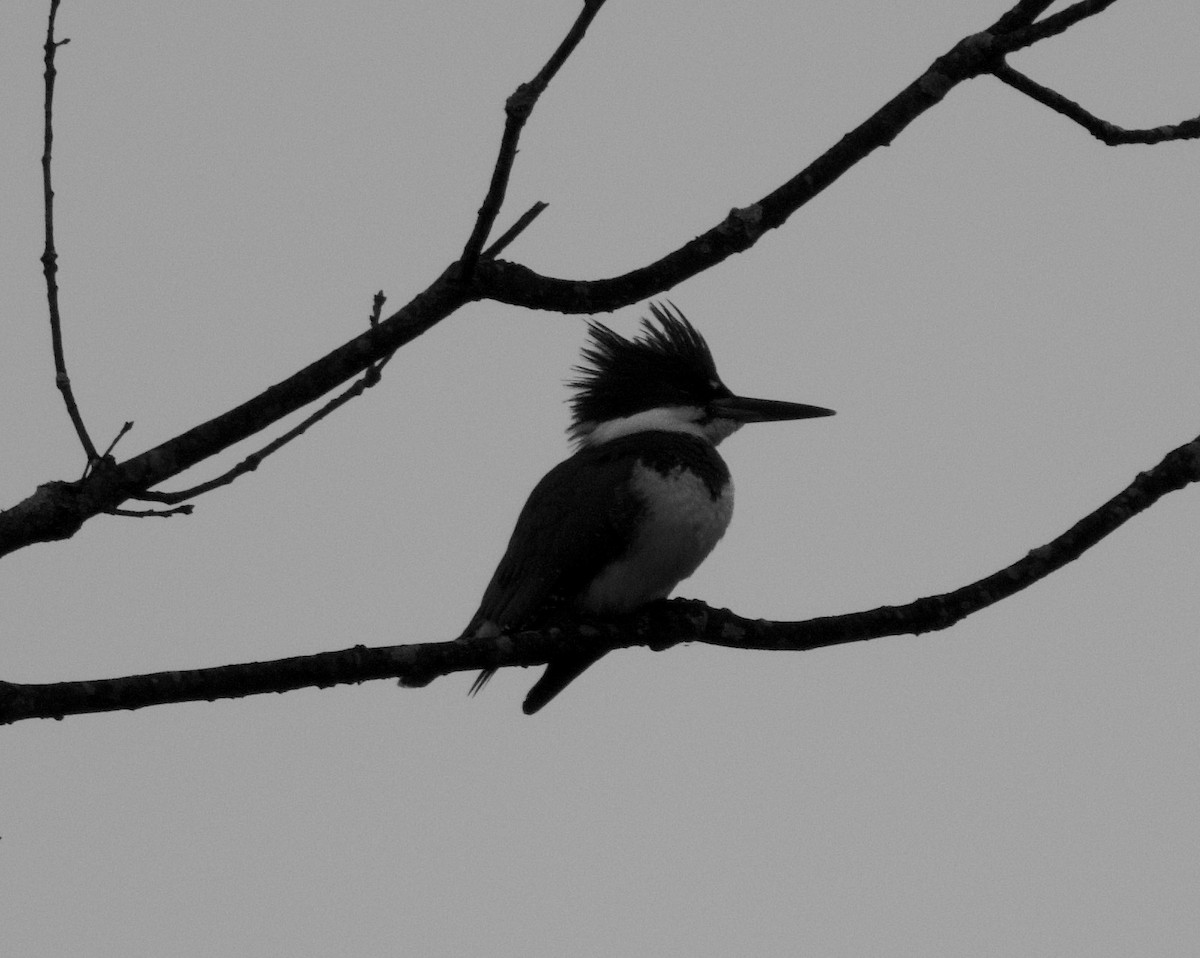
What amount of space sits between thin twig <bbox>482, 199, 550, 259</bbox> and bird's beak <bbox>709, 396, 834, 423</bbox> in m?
2.65

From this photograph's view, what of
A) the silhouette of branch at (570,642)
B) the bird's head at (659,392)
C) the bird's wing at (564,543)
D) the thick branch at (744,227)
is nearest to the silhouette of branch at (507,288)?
the thick branch at (744,227)

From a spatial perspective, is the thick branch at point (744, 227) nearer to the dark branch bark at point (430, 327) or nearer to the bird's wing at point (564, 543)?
the dark branch bark at point (430, 327)

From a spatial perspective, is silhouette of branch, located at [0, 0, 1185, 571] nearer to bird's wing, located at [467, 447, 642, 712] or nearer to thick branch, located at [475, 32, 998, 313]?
thick branch, located at [475, 32, 998, 313]

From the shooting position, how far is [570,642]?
346 cm

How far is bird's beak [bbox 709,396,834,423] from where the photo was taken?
5.12 metres

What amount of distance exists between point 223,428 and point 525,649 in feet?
3.20

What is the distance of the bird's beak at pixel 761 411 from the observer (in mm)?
5121

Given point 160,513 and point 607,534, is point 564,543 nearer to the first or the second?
point 607,534

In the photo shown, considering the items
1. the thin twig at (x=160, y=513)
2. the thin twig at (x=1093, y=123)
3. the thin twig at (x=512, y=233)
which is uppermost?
the thin twig at (x=1093, y=123)

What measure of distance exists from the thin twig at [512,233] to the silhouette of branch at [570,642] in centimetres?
76

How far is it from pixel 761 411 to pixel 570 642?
1917mm

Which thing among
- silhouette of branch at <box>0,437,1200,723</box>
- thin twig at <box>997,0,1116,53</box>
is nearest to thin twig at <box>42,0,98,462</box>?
silhouette of branch at <box>0,437,1200,723</box>

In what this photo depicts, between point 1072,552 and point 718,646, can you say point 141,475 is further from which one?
point 1072,552

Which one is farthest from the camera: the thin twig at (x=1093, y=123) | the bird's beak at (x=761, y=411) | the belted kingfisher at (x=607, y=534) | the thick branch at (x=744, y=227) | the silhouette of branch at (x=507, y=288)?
the bird's beak at (x=761, y=411)
